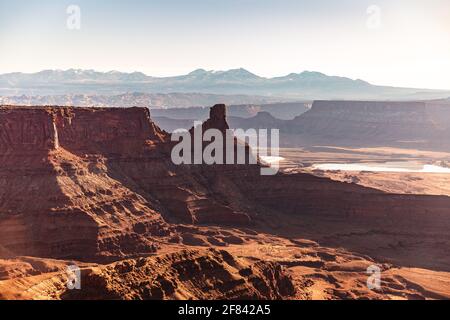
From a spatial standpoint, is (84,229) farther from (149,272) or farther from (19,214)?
(149,272)

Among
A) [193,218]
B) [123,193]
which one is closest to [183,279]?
[123,193]

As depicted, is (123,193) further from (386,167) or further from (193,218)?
(386,167)

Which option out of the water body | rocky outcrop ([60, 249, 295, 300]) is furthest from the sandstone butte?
the water body

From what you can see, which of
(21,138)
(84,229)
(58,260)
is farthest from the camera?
(21,138)

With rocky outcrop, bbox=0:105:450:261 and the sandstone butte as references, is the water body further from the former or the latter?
the sandstone butte

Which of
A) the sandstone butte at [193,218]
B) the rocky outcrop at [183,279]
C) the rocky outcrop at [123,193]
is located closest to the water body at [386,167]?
the rocky outcrop at [123,193]

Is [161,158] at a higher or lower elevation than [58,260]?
higher
